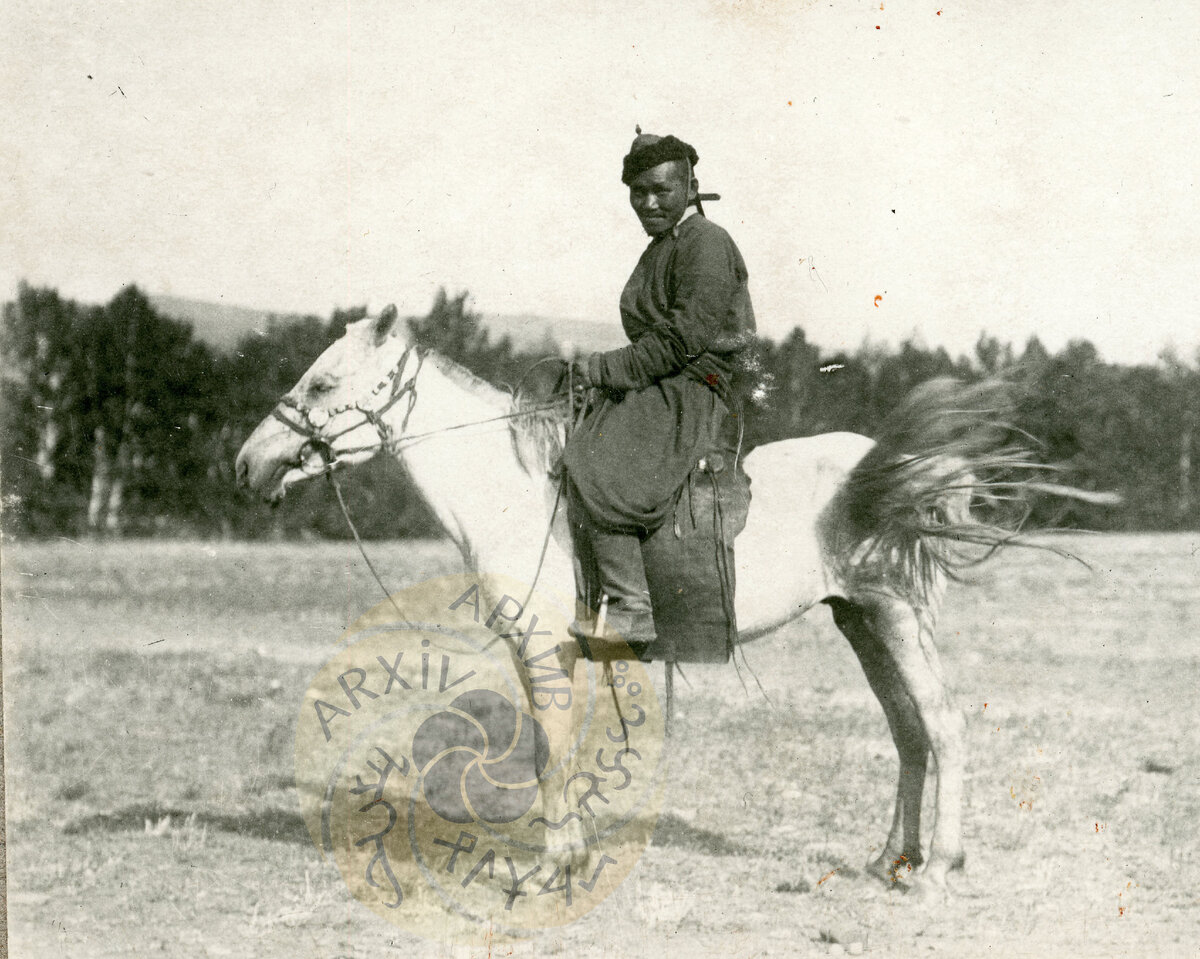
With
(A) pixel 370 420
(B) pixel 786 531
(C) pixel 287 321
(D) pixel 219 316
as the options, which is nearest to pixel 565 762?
(B) pixel 786 531

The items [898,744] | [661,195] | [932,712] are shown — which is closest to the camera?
[661,195]

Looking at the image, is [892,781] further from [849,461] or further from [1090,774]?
[849,461]

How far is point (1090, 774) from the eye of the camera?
4.32m

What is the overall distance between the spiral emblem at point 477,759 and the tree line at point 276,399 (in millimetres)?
897

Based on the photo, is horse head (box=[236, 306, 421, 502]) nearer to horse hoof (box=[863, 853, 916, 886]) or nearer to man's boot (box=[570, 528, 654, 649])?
man's boot (box=[570, 528, 654, 649])

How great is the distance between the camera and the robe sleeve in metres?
3.62

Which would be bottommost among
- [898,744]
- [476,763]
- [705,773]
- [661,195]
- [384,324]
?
[476,763]

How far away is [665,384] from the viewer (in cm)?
370

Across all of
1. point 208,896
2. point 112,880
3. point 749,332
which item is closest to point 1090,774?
point 749,332

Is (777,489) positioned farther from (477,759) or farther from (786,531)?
(477,759)

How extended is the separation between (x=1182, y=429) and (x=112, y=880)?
492 centimetres

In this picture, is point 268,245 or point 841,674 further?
Answer: point 841,674

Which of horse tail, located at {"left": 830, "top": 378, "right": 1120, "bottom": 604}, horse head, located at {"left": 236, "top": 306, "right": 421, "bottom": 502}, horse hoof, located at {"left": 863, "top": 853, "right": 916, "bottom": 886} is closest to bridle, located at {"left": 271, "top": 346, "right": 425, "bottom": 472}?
horse head, located at {"left": 236, "top": 306, "right": 421, "bottom": 502}

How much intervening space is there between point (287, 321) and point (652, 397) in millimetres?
1813
